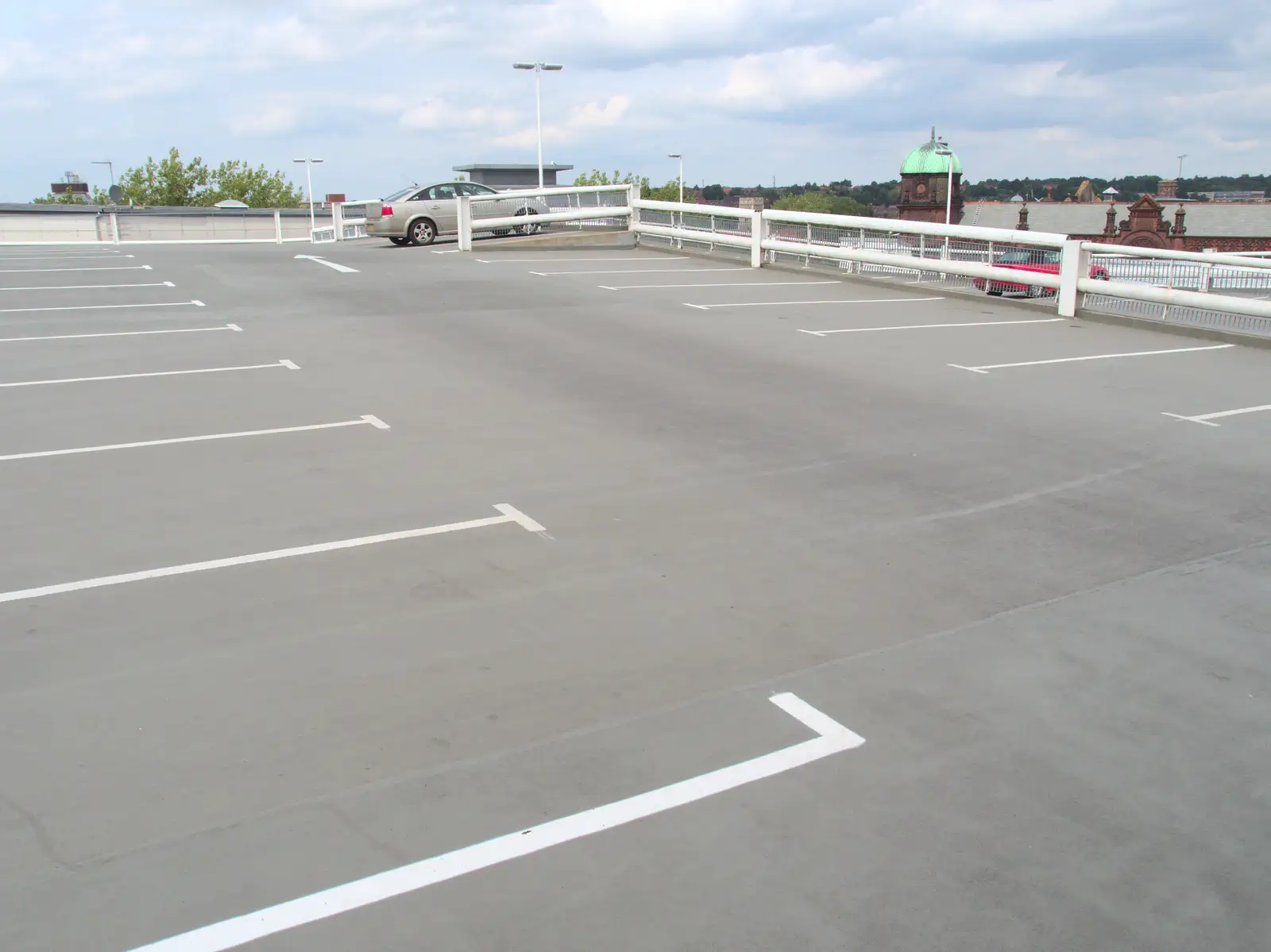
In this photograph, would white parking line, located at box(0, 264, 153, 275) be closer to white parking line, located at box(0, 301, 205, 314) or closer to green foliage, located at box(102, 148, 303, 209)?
white parking line, located at box(0, 301, 205, 314)

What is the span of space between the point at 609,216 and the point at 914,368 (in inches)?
696

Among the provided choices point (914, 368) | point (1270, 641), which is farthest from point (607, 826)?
point (914, 368)

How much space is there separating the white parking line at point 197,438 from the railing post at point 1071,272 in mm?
10703

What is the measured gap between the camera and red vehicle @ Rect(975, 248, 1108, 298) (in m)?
16.7

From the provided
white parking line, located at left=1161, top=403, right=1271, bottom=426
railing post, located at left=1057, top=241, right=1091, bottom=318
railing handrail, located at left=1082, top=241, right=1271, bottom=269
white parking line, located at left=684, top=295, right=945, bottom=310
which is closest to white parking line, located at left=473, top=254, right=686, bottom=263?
white parking line, located at left=684, top=295, right=945, bottom=310

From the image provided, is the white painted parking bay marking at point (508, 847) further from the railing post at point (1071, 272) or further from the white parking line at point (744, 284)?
the white parking line at point (744, 284)

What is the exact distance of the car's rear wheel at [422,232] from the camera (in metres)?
28.6

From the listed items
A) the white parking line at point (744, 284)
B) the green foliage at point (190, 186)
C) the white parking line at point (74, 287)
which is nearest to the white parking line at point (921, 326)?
the white parking line at point (744, 284)

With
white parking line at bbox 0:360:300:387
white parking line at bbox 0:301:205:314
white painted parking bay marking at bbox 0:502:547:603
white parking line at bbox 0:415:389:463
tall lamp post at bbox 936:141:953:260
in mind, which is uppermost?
tall lamp post at bbox 936:141:953:260

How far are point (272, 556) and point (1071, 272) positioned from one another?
12946 millimetres

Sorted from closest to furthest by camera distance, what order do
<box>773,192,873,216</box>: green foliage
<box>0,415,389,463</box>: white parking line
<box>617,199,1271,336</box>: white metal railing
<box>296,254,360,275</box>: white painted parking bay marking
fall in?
<box>0,415,389,463</box>: white parking line < <box>617,199,1271,336</box>: white metal railing < <box>296,254,360,275</box>: white painted parking bay marking < <box>773,192,873,216</box>: green foliage

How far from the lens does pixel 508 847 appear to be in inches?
139

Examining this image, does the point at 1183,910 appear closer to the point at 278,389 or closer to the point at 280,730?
the point at 280,730

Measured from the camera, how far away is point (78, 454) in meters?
8.00
